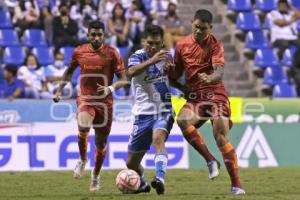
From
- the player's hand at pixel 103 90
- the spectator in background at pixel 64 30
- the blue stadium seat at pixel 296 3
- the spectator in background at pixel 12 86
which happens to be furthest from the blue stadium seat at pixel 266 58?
the player's hand at pixel 103 90

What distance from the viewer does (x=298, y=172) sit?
18.1m

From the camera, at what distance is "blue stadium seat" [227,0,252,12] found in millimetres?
27062

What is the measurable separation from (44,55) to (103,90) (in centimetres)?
973

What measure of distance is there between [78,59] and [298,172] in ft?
19.8

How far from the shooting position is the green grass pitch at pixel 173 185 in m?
12.6

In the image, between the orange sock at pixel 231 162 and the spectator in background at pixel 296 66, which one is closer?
the orange sock at pixel 231 162

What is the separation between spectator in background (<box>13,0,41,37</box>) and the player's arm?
38.4 ft

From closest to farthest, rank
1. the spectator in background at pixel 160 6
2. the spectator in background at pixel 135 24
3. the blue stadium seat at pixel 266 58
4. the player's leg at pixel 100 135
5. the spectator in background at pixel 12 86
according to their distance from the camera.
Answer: the player's leg at pixel 100 135, the spectator in background at pixel 12 86, the spectator in background at pixel 135 24, the spectator in background at pixel 160 6, the blue stadium seat at pixel 266 58

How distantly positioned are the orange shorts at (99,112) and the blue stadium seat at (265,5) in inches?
552

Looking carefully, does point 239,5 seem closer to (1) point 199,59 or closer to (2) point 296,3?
(2) point 296,3

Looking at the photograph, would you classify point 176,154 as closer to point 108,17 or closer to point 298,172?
point 298,172

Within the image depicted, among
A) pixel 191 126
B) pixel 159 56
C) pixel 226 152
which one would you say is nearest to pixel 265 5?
pixel 191 126

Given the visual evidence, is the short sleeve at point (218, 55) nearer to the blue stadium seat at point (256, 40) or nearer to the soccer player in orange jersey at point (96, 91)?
the soccer player in orange jersey at point (96, 91)

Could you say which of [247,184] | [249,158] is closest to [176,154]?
[249,158]
